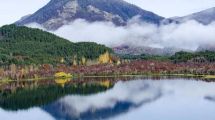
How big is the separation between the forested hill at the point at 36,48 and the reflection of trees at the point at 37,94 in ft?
164

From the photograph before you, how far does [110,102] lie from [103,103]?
1489mm

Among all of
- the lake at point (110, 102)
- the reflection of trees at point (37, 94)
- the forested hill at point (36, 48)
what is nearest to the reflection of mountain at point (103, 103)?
the lake at point (110, 102)

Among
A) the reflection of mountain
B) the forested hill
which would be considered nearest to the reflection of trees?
the reflection of mountain

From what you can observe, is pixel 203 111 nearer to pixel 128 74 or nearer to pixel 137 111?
pixel 137 111

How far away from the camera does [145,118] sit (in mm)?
56344

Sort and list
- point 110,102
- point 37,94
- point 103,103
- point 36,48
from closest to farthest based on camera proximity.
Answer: point 103,103
point 110,102
point 37,94
point 36,48

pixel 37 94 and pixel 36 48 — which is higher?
pixel 36 48

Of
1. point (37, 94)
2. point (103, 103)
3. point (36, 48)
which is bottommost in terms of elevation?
point (103, 103)

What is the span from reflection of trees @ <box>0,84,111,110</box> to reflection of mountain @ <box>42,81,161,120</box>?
263 cm

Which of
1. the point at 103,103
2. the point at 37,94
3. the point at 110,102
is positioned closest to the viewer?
the point at 103,103

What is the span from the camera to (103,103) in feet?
236

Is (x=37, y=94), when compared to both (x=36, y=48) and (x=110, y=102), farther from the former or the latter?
(x=36, y=48)

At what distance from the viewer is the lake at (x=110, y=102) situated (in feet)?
196

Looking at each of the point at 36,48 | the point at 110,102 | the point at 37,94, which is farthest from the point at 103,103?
the point at 36,48
